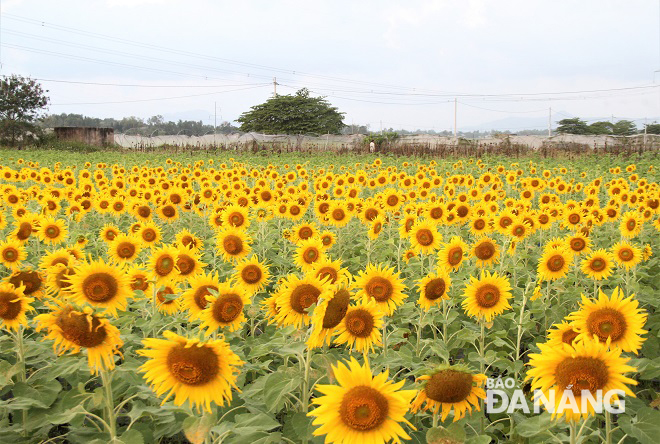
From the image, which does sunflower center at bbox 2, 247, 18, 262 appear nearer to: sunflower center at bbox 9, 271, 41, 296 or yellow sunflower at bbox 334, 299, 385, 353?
sunflower center at bbox 9, 271, 41, 296

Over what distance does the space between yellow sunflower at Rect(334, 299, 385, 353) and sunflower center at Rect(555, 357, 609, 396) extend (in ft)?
2.77

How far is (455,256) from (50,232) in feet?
13.4

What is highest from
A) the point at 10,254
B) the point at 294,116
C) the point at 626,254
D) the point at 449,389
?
the point at 294,116

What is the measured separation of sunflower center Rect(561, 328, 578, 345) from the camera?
7.93 feet

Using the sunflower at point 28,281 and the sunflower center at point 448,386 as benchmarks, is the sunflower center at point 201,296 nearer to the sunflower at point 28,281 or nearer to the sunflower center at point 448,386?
the sunflower at point 28,281

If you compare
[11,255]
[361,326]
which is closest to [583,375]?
[361,326]

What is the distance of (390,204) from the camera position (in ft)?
25.4

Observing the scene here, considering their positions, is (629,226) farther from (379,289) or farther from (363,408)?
(363,408)

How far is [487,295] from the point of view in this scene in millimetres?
3521

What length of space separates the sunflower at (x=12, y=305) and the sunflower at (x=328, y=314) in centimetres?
156

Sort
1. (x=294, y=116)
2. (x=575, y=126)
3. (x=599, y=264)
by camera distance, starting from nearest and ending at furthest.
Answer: (x=599, y=264) → (x=294, y=116) → (x=575, y=126)

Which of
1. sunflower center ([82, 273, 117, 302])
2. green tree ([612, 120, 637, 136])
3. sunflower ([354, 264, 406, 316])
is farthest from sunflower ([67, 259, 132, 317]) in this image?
green tree ([612, 120, 637, 136])

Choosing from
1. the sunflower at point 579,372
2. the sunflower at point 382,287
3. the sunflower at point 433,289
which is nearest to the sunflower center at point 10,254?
the sunflower at point 382,287

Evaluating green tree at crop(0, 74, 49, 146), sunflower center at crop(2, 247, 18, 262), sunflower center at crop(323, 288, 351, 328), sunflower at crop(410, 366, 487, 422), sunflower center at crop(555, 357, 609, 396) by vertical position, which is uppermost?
green tree at crop(0, 74, 49, 146)
